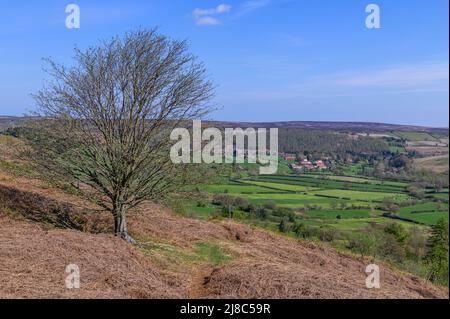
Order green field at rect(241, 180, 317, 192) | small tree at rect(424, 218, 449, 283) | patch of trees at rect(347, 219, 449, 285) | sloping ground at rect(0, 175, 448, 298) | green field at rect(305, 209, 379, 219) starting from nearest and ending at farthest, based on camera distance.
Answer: sloping ground at rect(0, 175, 448, 298) → patch of trees at rect(347, 219, 449, 285) → small tree at rect(424, 218, 449, 283) → green field at rect(305, 209, 379, 219) → green field at rect(241, 180, 317, 192)

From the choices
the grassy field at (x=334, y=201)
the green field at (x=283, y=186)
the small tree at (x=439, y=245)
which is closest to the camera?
the small tree at (x=439, y=245)

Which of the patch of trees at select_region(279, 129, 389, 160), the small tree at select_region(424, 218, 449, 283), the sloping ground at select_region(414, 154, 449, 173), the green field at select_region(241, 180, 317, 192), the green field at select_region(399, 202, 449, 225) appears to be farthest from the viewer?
the green field at select_region(241, 180, 317, 192)

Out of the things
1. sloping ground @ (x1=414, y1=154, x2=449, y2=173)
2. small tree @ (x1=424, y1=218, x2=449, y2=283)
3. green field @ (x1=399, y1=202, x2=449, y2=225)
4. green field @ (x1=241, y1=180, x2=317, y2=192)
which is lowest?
small tree @ (x1=424, y1=218, x2=449, y2=283)

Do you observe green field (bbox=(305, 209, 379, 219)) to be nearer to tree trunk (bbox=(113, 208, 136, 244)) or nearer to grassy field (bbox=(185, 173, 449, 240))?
grassy field (bbox=(185, 173, 449, 240))

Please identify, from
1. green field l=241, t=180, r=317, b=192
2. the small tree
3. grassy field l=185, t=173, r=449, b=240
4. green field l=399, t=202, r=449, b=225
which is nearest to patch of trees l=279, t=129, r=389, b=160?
grassy field l=185, t=173, r=449, b=240

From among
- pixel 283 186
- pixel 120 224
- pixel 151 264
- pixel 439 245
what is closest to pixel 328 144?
pixel 439 245

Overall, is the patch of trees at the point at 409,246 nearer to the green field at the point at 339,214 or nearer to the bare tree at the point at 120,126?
the green field at the point at 339,214

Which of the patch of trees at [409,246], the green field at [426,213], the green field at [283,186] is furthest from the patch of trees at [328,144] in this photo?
the green field at [283,186]
